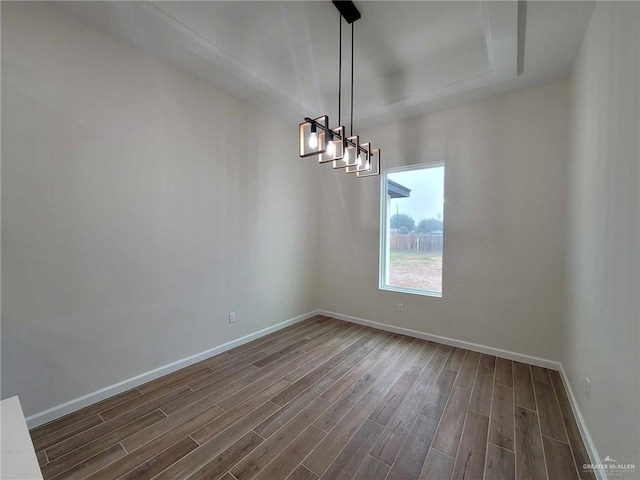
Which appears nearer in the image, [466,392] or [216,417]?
[216,417]

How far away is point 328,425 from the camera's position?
6.61 feet

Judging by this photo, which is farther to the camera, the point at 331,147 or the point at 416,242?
the point at 416,242

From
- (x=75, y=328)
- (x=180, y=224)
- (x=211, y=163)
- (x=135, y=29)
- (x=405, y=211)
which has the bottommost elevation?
(x=75, y=328)

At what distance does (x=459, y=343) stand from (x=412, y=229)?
62.5 inches

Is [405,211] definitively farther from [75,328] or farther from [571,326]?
[75,328]

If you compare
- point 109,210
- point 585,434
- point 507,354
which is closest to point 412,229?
point 507,354

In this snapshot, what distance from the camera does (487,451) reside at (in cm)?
178

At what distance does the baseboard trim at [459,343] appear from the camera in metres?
2.89

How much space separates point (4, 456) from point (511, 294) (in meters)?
3.84

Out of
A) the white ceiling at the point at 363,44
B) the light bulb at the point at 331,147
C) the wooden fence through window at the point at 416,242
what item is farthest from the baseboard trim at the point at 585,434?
the white ceiling at the point at 363,44

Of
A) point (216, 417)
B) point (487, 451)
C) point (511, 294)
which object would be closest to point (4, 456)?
point (216, 417)

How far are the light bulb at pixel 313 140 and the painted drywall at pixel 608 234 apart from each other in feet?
5.90

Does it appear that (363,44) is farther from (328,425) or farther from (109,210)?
(328,425)

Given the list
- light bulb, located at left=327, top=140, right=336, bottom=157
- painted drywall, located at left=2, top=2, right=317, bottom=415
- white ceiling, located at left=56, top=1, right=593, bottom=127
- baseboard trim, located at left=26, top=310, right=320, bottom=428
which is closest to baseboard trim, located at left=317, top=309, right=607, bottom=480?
baseboard trim, located at left=26, top=310, right=320, bottom=428
